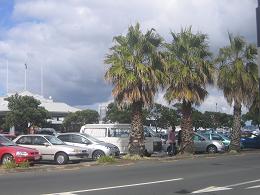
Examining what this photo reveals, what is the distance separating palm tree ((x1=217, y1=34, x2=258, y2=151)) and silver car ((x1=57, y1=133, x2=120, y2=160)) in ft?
32.2

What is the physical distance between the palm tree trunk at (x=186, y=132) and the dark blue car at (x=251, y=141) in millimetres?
13529

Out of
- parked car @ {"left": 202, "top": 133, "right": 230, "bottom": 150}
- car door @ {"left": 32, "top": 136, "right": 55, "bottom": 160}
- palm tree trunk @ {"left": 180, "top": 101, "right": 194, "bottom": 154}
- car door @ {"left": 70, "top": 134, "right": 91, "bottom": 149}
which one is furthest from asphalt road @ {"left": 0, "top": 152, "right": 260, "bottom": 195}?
parked car @ {"left": 202, "top": 133, "right": 230, "bottom": 150}

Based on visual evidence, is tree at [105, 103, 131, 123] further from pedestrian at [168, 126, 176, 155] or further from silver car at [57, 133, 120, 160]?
silver car at [57, 133, 120, 160]

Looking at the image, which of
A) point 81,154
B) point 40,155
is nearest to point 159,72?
point 81,154

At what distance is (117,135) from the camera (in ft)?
98.6

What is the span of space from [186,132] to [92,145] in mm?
6410

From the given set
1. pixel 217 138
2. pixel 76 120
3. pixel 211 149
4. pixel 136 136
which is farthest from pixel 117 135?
pixel 76 120

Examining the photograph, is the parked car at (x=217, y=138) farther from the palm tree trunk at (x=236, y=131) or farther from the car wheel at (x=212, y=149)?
the palm tree trunk at (x=236, y=131)

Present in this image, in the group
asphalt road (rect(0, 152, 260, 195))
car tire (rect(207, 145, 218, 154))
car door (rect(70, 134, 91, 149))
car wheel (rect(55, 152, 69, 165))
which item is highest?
car door (rect(70, 134, 91, 149))

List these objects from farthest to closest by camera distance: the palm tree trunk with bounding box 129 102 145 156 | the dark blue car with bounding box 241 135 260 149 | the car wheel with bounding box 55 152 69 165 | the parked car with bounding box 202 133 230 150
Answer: the dark blue car with bounding box 241 135 260 149
the parked car with bounding box 202 133 230 150
the palm tree trunk with bounding box 129 102 145 156
the car wheel with bounding box 55 152 69 165

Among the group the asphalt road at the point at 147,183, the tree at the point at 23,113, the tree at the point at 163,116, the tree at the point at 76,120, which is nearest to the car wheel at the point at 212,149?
the asphalt road at the point at 147,183

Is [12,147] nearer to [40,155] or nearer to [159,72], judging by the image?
[40,155]

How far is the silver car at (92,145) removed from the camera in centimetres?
2652

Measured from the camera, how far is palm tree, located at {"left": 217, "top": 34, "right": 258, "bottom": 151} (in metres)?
33.1
